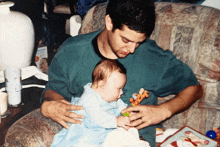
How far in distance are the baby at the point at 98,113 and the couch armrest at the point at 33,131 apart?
7 centimetres

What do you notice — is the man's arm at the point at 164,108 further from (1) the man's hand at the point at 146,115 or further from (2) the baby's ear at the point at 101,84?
(2) the baby's ear at the point at 101,84

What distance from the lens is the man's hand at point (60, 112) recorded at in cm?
151

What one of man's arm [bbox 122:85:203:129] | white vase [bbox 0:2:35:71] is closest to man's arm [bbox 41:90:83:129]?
man's arm [bbox 122:85:203:129]

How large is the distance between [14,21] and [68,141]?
1.36m

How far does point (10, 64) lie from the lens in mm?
2352

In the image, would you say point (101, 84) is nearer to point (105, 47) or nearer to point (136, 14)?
point (105, 47)

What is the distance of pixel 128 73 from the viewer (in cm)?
176

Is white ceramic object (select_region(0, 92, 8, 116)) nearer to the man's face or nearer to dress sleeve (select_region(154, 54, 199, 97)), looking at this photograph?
the man's face

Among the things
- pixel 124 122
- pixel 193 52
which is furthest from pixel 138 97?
pixel 193 52

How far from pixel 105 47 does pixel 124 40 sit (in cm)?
26

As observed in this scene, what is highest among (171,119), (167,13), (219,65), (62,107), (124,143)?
(167,13)

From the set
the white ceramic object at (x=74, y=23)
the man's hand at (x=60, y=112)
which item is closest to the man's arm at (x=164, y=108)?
the man's hand at (x=60, y=112)

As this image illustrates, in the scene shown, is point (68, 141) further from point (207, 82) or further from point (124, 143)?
point (207, 82)

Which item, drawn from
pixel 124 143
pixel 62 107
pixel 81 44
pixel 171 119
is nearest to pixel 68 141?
pixel 62 107
